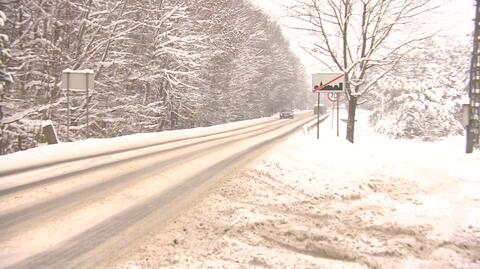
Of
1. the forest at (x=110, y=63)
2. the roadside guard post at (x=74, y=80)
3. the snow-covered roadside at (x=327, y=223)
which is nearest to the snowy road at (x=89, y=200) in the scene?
the snow-covered roadside at (x=327, y=223)

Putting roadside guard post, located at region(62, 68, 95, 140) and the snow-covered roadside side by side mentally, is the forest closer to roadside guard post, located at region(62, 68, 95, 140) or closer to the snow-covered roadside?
roadside guard post, located at region(62, 68, 95, 140)

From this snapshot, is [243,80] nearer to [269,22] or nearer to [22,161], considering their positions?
[269,22]

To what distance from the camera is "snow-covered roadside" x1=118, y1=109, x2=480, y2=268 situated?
3.96 m

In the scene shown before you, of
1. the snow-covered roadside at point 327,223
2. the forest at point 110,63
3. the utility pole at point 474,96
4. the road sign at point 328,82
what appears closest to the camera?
the snow-covered roadside at point 327,223

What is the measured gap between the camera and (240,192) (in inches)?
271

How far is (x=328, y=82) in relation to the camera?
14.4m

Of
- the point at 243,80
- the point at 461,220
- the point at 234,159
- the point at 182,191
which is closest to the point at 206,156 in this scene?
the point at 234,159

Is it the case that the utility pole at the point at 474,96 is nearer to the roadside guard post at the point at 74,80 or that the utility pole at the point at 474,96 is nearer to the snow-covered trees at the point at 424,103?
the roadside guard post at the point at 74,80

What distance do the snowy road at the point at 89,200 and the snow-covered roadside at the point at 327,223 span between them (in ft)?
1.65

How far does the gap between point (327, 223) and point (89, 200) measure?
3844mm

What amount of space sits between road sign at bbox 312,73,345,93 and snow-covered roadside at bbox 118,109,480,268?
5689 millimetres

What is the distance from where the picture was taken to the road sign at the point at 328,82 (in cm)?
1428

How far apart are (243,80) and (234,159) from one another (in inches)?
1186

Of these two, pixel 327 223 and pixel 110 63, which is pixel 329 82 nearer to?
pixel 327 223
